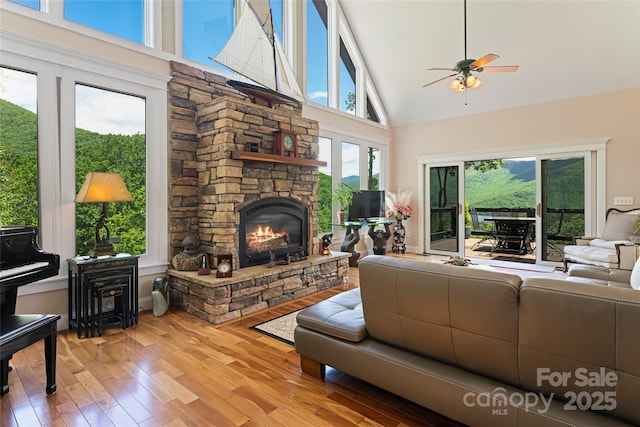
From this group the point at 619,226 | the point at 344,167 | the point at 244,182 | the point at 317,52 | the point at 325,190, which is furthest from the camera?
the point at 344,167

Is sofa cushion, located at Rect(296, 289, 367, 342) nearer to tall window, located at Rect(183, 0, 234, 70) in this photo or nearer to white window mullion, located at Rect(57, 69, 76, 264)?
white window mullion, located at Rect(57, 69, 76, 264)

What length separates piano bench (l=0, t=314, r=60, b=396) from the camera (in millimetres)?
1855

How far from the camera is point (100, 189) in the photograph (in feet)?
9.93

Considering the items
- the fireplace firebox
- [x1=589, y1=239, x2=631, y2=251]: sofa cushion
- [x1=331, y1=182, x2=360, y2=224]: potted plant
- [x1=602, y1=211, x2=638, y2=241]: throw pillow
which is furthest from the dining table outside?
the fireplace firebox

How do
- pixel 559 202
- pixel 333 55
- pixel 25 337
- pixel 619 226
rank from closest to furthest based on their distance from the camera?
pixel 25 337, pixel 619 226, pixel 559 202, pixel 333 55

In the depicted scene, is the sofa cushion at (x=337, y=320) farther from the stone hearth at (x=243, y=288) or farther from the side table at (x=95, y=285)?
the side table at (x=95, y=285)

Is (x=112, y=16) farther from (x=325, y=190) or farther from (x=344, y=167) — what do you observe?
(x=344, y=167)

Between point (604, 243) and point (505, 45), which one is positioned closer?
point (604, 243)

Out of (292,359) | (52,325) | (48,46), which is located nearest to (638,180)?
(292,359)

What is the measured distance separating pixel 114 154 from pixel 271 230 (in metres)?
1.99

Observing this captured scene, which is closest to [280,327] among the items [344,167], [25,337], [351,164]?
[25,337]

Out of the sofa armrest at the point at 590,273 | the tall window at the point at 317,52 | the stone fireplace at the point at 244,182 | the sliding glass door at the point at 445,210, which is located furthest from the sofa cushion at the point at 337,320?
the sliding glass door at the point at 445,210

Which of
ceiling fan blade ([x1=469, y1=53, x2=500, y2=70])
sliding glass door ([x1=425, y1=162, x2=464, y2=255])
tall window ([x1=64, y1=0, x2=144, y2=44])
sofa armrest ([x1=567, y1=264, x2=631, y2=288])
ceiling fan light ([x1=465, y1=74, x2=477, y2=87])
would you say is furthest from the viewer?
sliding glass door ([x1=425, y1=162, x2=464, y2=255])

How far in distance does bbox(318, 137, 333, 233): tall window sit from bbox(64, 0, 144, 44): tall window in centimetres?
334
